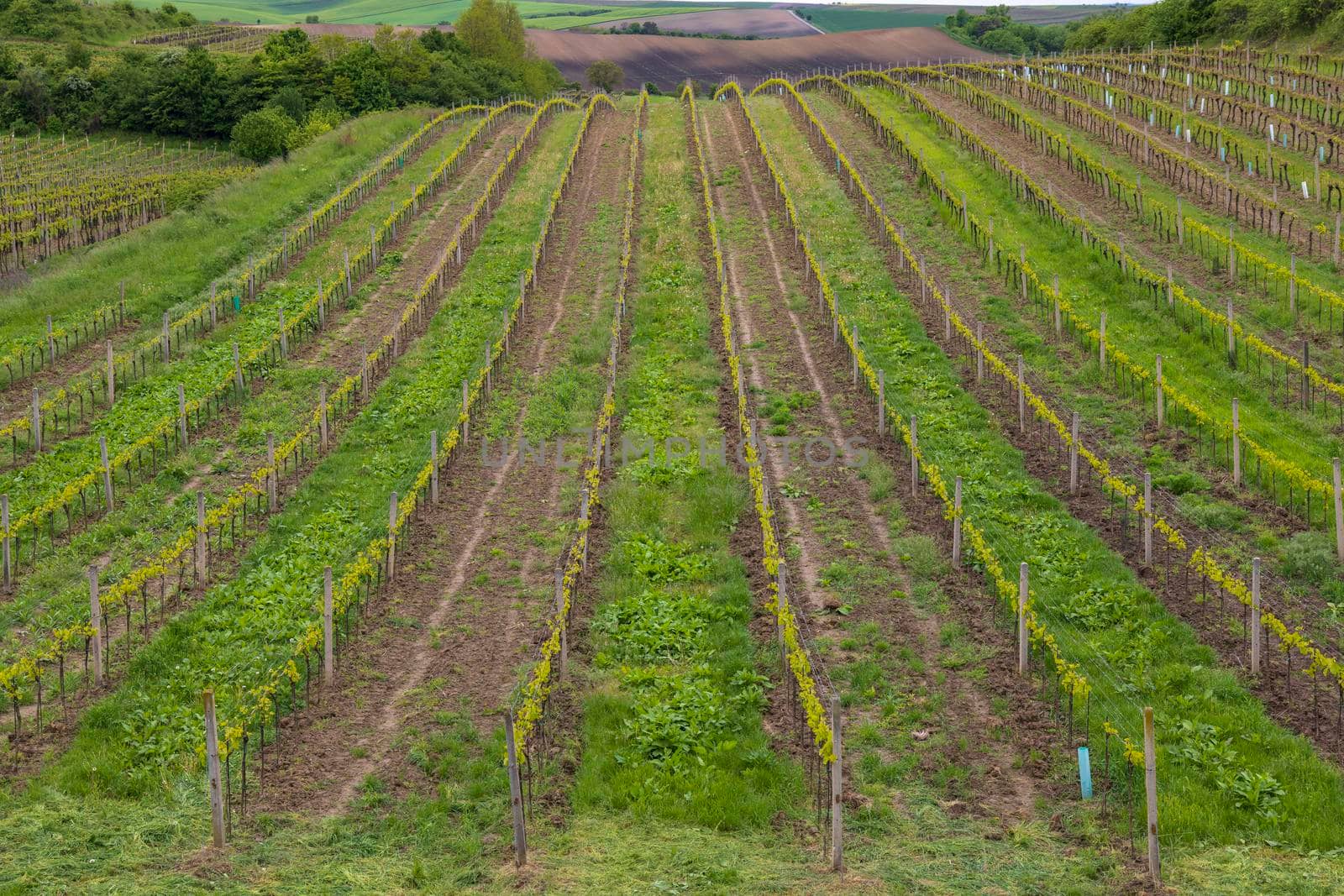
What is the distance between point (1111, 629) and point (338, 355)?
64.5 ft

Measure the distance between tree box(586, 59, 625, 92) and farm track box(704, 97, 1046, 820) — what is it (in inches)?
2582

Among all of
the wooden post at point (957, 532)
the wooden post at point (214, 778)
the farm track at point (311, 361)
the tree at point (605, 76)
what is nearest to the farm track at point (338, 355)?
the farm track at point (311, 361)

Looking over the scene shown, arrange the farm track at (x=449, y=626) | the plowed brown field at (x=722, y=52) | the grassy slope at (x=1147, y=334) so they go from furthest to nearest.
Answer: the plowed brown field at (x=722, y=52) → the grassy slope at (x=1147, y=334) → the farm track at (x=449, y=626)

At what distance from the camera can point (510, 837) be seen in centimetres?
1361

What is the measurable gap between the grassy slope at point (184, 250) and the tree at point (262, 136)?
11053mm

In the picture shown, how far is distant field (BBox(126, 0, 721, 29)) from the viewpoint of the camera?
15575cm

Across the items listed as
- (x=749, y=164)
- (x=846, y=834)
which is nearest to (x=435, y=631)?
(x=846, y=834)

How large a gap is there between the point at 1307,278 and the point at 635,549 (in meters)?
19.6

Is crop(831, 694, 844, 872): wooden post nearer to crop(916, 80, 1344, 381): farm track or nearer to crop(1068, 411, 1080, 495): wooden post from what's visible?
crop(1068, 411, 1080, 495): wooden post

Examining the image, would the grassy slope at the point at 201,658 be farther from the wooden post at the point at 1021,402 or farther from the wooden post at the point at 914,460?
the wooden post at the point at 1021,402

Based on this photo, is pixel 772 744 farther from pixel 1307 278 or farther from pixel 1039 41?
pixel 1039 41

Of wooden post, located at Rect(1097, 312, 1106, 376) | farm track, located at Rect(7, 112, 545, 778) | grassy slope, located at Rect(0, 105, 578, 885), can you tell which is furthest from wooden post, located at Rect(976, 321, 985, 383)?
farm track, located at Rect(7, 112, 545, 778)

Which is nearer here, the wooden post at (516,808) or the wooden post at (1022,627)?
the wooden post at (516,808)

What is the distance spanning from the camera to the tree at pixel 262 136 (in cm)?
6525
